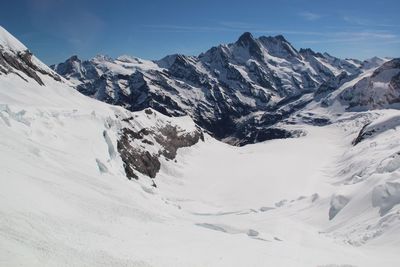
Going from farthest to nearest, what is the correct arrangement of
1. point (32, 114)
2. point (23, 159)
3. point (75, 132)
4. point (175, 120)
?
1. point (175, 120)
2. point (75, 132)
3. point (32, 114)
4. point (23, 159)

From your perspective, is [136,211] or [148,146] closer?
[136,211]

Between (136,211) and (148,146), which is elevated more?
(148,146)

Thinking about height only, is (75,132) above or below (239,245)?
above

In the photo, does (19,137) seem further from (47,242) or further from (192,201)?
(192,201)

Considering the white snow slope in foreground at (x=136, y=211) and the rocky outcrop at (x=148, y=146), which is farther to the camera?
the rocky outcrop at (x=148, y=146)

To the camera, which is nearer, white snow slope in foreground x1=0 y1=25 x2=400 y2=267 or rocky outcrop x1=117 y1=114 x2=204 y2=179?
white snow slope in foreground x1=0 y1=25 x2=400 y2=267

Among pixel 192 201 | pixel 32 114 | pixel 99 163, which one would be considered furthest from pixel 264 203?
pixel 32 114

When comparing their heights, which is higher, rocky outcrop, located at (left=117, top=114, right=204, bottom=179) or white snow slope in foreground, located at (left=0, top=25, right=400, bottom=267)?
rocky outcrop, located at (left=117, top=114, right=204, bottom=179)

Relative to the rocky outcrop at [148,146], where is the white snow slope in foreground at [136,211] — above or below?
below
